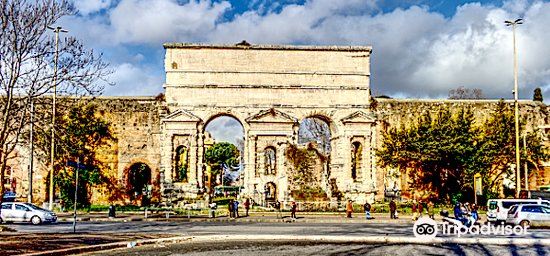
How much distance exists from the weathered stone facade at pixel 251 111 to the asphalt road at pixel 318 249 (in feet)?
80.2

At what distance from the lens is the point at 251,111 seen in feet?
141

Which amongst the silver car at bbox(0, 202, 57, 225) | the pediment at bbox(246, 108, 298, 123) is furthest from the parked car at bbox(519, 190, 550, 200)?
the silver car at bbox(0, 202, 57, 225)

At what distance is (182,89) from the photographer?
4284cm

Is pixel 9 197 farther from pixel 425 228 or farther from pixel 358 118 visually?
pixel 425 228

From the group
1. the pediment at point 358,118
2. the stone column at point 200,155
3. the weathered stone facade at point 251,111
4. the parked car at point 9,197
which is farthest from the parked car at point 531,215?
the parked car at point 9,197

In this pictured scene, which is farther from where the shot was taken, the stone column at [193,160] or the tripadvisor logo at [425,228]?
the stone column at [193,160]

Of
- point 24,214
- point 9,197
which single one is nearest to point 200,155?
→ point 9,197

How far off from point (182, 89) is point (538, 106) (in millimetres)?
26151

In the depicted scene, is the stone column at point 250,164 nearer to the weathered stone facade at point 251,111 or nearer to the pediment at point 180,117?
the weathered stone facade at point 251,111

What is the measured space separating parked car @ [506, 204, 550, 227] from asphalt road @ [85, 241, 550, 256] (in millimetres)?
10290

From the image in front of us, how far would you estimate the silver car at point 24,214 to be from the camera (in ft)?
95.0

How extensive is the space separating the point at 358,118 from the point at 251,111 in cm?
740

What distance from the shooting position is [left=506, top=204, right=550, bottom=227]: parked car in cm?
2667

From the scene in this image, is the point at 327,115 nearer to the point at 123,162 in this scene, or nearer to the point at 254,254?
the point at 123,162
